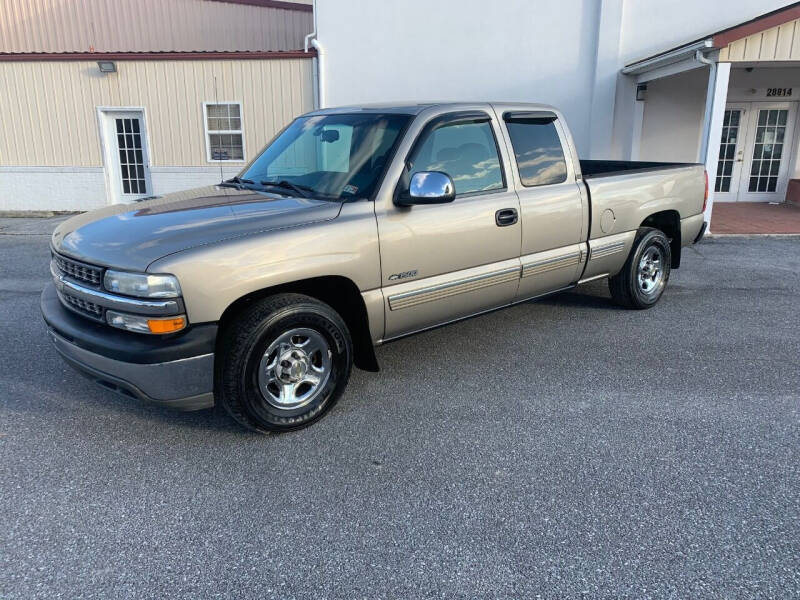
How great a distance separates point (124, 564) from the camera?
2.73m

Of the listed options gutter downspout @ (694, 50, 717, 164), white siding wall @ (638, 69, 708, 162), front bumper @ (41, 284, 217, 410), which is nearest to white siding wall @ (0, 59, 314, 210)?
white siding wall @ (638, 69, 708, 162)

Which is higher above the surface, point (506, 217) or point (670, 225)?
point (506, 217)

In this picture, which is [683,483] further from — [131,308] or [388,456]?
[131,308]

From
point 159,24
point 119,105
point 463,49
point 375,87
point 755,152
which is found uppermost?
point 159,24

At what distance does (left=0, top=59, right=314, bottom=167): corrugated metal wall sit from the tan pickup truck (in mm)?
9095

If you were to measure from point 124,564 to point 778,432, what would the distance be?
12.2 ft

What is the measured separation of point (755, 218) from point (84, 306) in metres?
12.7

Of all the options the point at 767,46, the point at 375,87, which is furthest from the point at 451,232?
the point at 375,87

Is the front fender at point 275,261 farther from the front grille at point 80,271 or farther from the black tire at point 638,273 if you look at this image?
the black tire at point 638,273

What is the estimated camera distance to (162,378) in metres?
3.34

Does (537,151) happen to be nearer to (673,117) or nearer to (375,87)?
(375,87)

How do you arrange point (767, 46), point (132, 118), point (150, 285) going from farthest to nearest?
point (132, 118)
point (767, 46)
point (150, 285)

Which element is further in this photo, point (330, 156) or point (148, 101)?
point (148, 101)

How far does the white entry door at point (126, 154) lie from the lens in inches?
563
